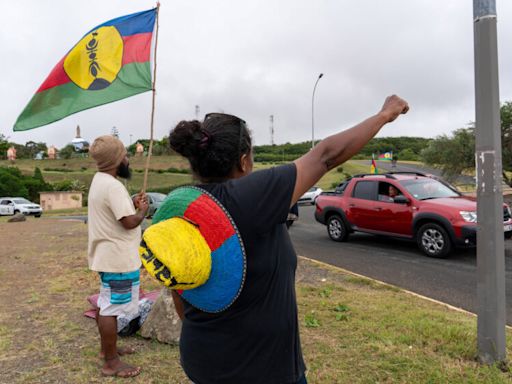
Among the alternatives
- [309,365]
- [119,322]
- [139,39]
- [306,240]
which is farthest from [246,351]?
[306,240]

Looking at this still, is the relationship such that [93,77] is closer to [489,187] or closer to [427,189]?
[489,187]

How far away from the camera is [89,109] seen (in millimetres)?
4410

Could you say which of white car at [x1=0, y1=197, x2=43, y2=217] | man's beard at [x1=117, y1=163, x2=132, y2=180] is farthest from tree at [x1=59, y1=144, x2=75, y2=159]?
man's beard at [x1=117, y1=163, x2=132, y2=180]

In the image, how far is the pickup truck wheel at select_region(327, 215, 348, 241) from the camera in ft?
33.8

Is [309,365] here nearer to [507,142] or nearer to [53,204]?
[507,142]

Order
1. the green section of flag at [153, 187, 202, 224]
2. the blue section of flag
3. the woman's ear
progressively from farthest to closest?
1. the blue section of flag
2. the woman's ear
3. the green section of flag at [153, 187, 202, 224]

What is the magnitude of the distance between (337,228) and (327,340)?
6.78 m

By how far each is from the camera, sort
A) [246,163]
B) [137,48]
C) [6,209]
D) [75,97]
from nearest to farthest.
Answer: [246,163] → [75,97] → [137,48] → [6,209]

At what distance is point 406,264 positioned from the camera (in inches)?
299

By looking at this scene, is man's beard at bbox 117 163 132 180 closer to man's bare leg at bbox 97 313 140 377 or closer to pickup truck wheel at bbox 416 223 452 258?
man's bare leg at bbox 97 313 140 377

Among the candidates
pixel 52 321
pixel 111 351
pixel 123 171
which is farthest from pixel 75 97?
pixel 111 351

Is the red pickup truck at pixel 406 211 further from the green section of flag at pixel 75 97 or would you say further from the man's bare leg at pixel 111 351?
the man's bare leg at pixel 111 351

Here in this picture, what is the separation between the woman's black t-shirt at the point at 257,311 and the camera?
1453mm

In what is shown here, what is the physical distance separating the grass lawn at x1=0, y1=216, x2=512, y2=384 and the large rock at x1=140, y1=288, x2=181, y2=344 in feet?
0.27
